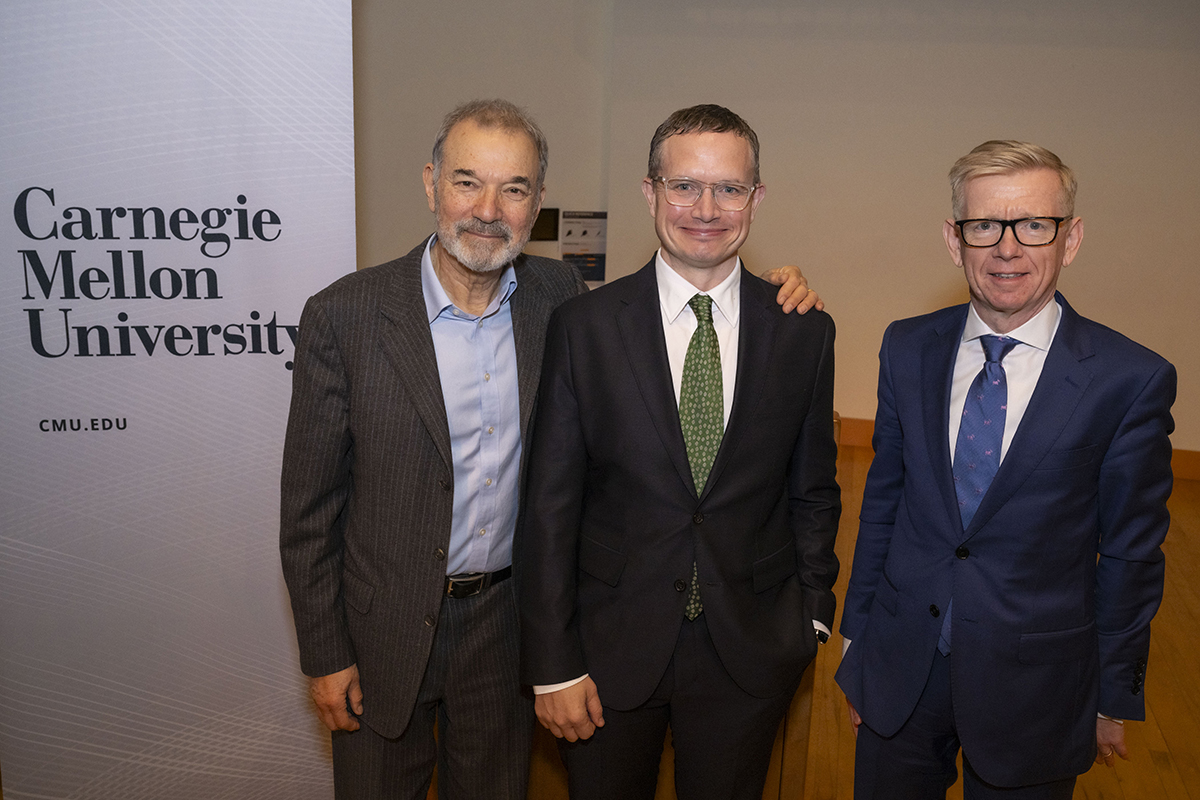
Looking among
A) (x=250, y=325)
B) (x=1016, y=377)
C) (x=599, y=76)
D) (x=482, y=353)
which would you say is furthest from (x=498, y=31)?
(x=1016, y=377)

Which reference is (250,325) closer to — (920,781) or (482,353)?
(482,353)

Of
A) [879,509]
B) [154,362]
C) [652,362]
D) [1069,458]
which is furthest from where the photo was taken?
[154,362]

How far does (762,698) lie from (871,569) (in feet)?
1.32

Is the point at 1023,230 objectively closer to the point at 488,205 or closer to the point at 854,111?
the point at 488,205

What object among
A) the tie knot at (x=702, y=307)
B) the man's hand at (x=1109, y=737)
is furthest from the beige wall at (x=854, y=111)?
the man's hand at (x=1109, y=737)

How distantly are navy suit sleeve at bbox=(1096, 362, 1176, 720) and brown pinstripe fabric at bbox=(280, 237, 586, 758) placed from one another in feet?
3.92

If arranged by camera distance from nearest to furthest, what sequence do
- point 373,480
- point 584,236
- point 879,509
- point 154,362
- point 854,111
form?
point 373,480, point 879,509, point 154,362, point 854,111, point 584,236

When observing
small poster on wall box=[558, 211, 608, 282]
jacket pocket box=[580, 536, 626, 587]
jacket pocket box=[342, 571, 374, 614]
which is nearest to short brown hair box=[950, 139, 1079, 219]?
jacket pocket box=[580, 536, 626, 587]

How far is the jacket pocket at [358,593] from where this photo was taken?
1915 millimetres

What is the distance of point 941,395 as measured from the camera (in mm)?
1823

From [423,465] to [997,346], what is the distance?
48.0 inches

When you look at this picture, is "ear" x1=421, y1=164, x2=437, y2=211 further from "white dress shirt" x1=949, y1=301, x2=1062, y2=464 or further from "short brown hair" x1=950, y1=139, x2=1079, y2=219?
"white dress shirt" x1=949, y1=301, x2=1062, y2=464

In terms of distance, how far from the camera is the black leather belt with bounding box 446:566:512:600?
193 centimetres

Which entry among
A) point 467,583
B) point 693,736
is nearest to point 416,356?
point 467,583
